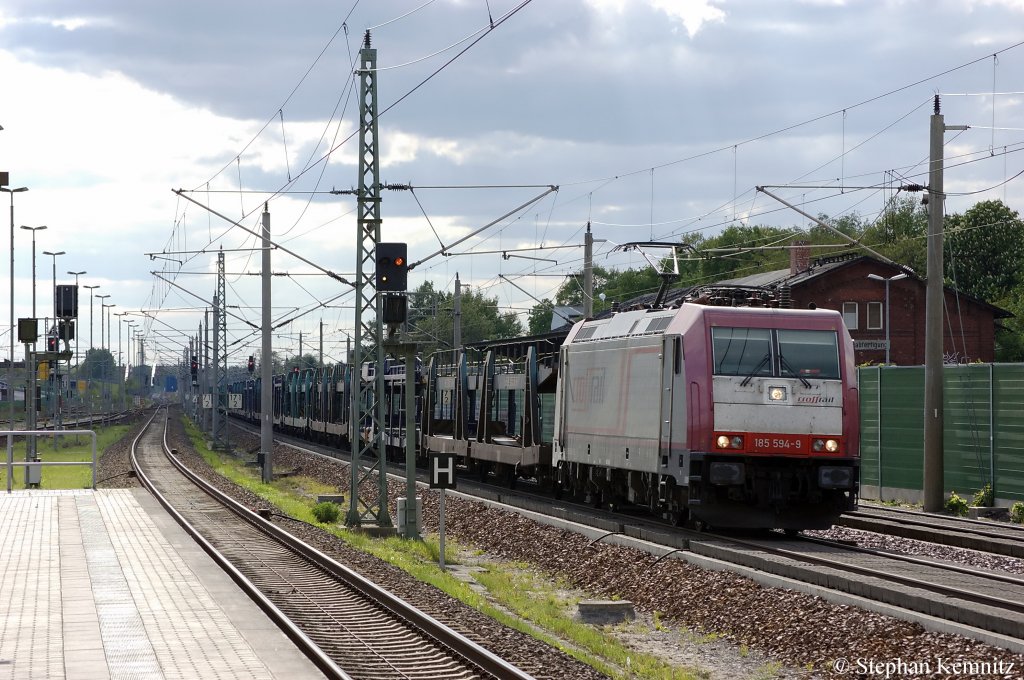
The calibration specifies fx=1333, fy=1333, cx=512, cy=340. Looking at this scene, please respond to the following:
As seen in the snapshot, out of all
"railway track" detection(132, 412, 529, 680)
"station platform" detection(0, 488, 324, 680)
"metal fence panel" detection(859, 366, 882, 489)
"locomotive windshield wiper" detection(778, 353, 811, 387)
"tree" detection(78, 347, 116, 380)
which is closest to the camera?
"station platform" detection(0, 488, 324, 680)

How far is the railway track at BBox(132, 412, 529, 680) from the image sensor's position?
38.7ft

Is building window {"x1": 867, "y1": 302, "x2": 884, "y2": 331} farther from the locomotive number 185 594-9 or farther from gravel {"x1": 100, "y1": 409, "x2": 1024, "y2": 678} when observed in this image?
the locomotive number 185 594-9

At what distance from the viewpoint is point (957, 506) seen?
83.1ft

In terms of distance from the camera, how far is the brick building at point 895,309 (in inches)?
2379

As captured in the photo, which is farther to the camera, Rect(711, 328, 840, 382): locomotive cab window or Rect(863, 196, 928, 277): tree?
Rect(863, 196, 928, 277): tree

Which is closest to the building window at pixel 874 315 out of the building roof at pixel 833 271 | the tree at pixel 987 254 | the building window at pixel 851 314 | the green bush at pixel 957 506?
the building window at pixel 851 314

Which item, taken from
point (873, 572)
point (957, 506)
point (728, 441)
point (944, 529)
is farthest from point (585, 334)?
point (873, 572)

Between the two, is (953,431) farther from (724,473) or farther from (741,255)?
(741,255)

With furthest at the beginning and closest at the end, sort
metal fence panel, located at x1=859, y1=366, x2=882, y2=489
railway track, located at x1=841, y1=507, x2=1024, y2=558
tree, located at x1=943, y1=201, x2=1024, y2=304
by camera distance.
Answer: tree, located at x1=943, y1=201, x2=1024, y2=304, metal fence panel, located at x1=859, y1=366, x2=882, y2=489, railway track, located at x1=841, y1=507, x2=1024, y2=558

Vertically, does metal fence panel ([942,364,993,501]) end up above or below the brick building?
below

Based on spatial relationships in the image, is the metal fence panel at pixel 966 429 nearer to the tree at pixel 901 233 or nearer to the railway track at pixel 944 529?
the railway track at pixel 944 529

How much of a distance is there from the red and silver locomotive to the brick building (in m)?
41.3

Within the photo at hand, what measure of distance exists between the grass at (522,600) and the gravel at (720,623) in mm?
369

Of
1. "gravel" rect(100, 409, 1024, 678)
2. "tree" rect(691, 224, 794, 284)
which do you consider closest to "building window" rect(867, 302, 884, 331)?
"tree" rect(691, 224, 794, 284)
